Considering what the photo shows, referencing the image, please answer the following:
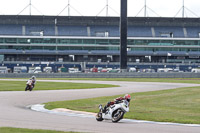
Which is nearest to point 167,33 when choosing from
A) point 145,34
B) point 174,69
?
point 145,34

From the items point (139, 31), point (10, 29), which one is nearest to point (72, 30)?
point (10, 29)

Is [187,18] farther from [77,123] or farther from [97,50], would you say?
[77,123]

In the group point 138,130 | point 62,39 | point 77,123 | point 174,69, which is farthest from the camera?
point 62,39

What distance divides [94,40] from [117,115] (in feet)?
339

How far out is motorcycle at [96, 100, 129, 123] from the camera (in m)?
18.1

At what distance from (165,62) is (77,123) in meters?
108

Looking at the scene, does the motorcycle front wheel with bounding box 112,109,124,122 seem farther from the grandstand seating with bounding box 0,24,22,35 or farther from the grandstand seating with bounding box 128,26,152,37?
the grandstand seating with bounding box 128,26,152,37

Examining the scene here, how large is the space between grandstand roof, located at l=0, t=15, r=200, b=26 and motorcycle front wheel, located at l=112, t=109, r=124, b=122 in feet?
352

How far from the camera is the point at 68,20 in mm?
125000

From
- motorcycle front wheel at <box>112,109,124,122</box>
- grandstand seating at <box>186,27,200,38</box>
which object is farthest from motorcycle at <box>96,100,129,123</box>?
grandstand seating at <box>186,27,200,38</box>

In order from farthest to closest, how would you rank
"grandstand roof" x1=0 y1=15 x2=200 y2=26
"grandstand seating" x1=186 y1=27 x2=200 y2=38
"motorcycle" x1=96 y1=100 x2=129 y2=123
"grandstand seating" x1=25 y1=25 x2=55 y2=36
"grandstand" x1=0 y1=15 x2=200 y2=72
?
"grandstand seating" x1=186 y1=27 x2=200 y2=38 → "grandstand roof" x1=0 y1=15 x2=200 y2=26 → "grandstand seating" x1=25 y1=25 x2=55 y2=36 → "grandstand" x1=0 y1=15 x2=200 y2=72 → "motorcycle" x1=96 y1=100 x2=129 y2=123

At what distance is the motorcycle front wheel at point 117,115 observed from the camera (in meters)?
18.2

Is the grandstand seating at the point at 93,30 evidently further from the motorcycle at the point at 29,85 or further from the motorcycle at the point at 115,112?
the motorcycle at the point at 115,112

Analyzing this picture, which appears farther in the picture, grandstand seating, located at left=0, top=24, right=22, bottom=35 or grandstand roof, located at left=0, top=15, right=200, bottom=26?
grandstand roof, located at left=0, top=15, right=200, bottom=26
